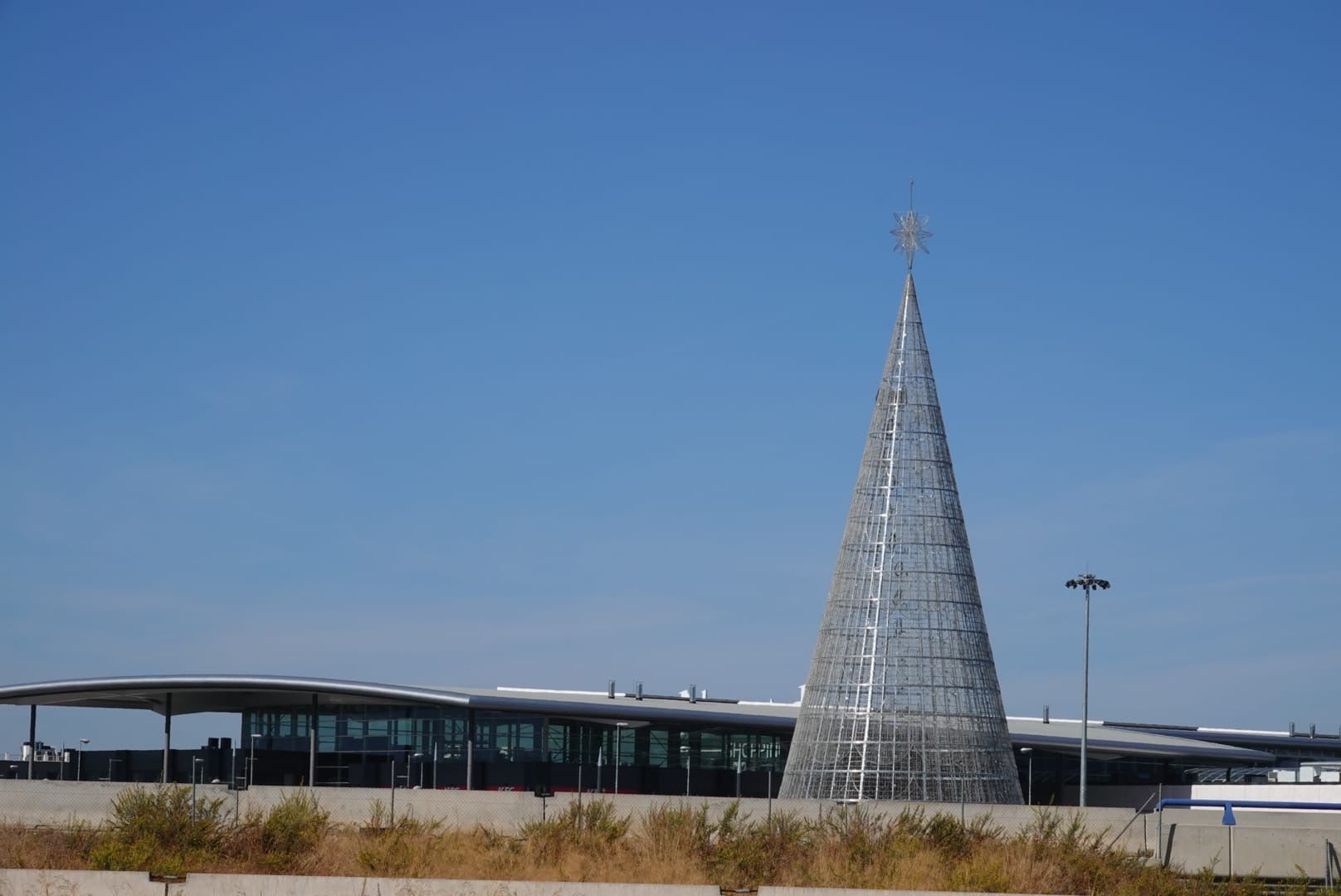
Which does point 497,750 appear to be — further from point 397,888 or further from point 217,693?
point 397,888

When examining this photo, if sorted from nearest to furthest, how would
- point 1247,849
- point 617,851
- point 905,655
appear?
point 617,851 → point 1247,849 → point 905,655

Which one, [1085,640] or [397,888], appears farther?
[1085,640]

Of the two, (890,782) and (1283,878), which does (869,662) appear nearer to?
(890,782)

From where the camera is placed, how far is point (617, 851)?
962 inches

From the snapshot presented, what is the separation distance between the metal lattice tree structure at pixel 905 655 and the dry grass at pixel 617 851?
9.88 m

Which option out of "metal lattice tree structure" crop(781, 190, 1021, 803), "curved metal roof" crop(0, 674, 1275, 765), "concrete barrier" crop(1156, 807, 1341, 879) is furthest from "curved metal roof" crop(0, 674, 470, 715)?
"concrete barrier" crop(1156, 807, 1341, 879)

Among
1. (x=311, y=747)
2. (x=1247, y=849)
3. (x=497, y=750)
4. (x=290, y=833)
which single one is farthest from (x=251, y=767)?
(x=1247, y=849)

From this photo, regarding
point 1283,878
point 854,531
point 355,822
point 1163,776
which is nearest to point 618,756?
point 854,531

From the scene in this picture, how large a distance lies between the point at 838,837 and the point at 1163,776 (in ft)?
144

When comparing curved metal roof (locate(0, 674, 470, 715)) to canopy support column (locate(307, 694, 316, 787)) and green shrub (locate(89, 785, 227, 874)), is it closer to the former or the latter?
canopy support column (locate(307, 694, 316, 787))

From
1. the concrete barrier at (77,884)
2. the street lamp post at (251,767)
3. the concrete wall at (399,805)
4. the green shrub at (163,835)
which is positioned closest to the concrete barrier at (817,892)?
the concrete barrier at (77,884)

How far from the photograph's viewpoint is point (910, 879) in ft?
74.6

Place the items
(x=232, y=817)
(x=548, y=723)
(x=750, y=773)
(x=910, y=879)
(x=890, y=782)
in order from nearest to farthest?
1. (x=910, y=879)
2. (x=232, y=817)
3. (x=890, y=782)
4. (x=548, y=723)
5. (x=750, y=773)

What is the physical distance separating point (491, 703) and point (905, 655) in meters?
16.9
